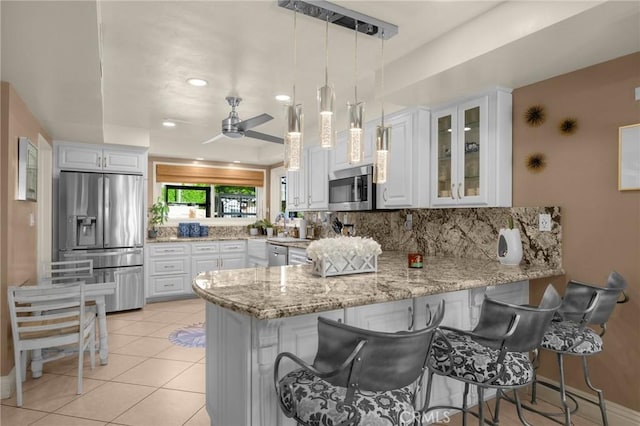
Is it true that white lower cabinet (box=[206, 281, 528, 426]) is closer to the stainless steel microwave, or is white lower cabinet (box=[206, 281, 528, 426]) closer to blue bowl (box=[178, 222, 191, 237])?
the stainless steel microwave

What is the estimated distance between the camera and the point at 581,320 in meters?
2.02

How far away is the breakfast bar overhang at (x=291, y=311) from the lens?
5.31 ft

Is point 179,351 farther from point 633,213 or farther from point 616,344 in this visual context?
point 633,213

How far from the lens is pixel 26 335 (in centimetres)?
260

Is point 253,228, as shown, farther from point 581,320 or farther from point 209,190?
point 581,320

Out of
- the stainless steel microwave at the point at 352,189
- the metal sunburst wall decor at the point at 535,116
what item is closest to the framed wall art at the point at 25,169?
the stainless steel microwave at the point at 352,189

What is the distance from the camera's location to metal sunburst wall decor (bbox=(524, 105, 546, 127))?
8.83 ft

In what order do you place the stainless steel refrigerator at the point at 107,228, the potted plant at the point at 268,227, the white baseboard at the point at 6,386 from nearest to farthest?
the white baseboard at the point at 6,386 → the stainless steel refrigerator at the point at 107,228 → the potted plant at the point at 268,227

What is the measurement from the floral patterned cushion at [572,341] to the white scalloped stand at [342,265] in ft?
3.22

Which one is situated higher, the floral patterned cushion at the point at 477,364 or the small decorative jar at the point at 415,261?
the small decorative jar at the point at 415,261

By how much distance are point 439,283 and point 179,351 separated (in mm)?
2582

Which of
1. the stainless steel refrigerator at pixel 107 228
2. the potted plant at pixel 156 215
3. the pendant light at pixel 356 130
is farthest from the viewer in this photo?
the potted plant at pixel 156 215

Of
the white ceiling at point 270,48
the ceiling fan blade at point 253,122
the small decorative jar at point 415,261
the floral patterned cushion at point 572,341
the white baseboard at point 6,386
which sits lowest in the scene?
the white baseboard at point 6,386

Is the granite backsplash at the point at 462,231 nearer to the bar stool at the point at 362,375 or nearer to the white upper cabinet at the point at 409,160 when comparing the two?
the white upper cabinet at the point at 409,160
